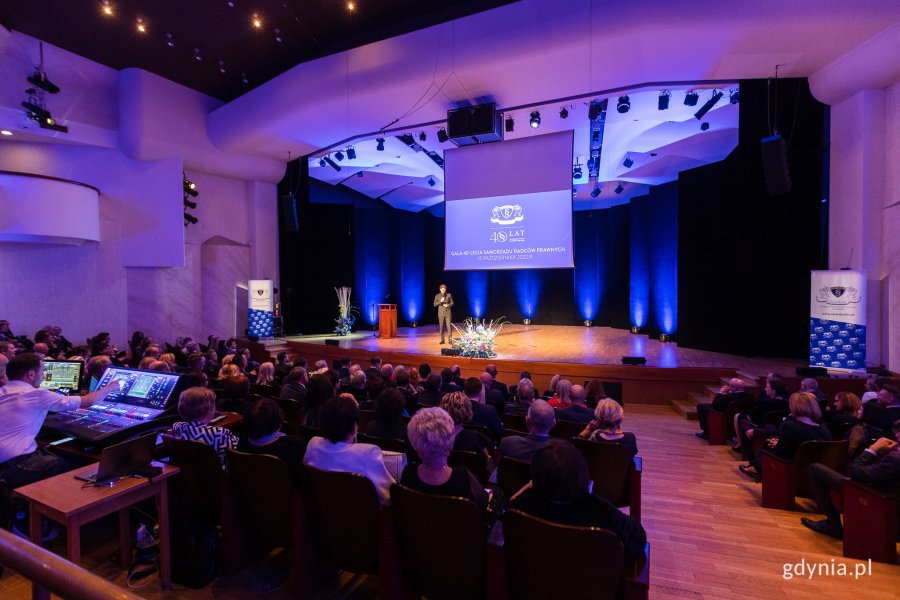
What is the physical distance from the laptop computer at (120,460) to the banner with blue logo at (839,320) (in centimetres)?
776

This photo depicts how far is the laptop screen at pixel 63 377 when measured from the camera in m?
3.54

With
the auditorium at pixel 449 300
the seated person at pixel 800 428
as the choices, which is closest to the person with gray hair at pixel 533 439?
the auditorium at pixel 449 300

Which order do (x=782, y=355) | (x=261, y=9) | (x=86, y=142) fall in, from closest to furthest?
(x=261, y=9), (x=782, y=355), (x=86, y=142)

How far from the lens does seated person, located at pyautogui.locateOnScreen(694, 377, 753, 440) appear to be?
16.8 ft

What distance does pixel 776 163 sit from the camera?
6.17m

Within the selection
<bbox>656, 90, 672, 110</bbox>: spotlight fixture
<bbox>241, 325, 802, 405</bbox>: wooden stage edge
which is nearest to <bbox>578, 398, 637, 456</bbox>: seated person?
<bbox>241, 325, 802, 405</bbox>: wooden stage edge

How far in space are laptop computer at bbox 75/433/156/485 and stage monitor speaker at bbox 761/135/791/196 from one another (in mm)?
7377

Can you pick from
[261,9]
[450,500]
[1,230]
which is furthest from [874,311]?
[1,230]

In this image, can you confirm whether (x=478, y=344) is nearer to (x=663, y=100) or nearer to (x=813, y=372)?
(x=813, y=372)

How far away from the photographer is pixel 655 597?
2.21 m

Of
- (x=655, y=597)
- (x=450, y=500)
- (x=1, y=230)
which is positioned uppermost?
(x=1, y=230)

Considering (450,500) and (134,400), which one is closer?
(450,500)

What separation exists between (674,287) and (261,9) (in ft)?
31.2

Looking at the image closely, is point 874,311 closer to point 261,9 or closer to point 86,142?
point 261,9
